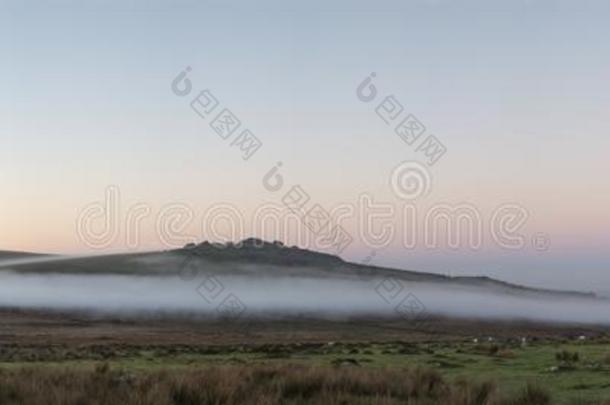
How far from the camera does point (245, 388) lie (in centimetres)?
1767

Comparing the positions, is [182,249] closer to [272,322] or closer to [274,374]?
[272,322]

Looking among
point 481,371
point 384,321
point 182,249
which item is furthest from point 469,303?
point 481,371

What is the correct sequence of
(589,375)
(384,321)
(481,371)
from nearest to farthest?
(589,375)
(481,371)
(384,321)

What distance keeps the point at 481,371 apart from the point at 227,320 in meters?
102

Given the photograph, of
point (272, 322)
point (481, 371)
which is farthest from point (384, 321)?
point (481, 371)

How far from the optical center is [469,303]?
182 metres

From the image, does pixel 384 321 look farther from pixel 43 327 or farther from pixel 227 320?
pixel 43 327

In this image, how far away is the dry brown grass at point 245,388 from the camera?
16.1 metres

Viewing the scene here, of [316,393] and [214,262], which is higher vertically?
[214,262]

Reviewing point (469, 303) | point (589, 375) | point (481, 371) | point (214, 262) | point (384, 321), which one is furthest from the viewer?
point (214, 262)

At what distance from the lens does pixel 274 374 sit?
20266 millimetres

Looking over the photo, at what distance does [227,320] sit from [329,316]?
20389mm

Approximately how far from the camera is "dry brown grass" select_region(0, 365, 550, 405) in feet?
52.7

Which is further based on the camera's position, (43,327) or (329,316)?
(329,316)
